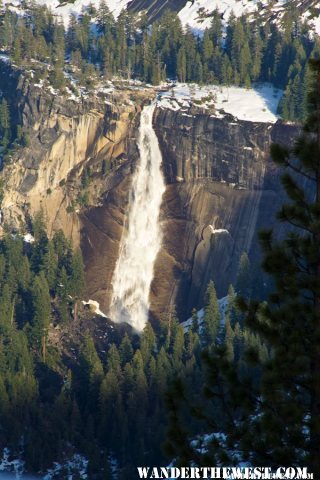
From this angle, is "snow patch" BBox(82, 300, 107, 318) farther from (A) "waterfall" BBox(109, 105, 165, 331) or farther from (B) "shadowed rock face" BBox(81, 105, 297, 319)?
(A) "waterfall" BBox(109, 105, 165, 331)

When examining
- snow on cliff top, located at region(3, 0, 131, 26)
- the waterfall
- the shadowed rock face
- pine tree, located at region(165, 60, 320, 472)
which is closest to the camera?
pine tree, located at region(165, 60, 320, 472)

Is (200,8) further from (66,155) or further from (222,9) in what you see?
(66,155)

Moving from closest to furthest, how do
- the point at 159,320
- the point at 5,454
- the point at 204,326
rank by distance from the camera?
the point at 5,454
the point at 204,326
the point at 159,320

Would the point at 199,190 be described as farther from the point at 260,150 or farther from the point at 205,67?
the point at 205,67

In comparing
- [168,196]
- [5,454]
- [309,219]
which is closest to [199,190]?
[168,196]

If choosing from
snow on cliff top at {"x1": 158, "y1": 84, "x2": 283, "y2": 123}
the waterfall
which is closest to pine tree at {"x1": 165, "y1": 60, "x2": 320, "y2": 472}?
the waterfall
